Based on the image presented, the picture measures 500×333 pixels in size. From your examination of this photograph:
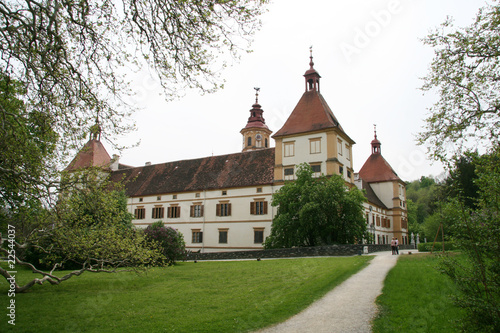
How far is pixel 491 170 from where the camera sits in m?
7.56

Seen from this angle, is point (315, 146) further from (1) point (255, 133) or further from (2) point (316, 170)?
(1) point (255, 133)

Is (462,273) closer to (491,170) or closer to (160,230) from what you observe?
(491,170)

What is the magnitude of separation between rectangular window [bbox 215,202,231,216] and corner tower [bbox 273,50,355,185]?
245 inches

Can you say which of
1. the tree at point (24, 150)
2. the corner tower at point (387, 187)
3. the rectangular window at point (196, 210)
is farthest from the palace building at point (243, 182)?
the tree at point (24, 150)

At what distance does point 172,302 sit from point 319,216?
17989 mm

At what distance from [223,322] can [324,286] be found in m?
5.11

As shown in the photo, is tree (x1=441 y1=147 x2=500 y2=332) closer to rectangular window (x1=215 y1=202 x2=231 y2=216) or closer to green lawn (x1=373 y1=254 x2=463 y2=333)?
green lawn (x1=373 y1=254 x2=463 y2=333)

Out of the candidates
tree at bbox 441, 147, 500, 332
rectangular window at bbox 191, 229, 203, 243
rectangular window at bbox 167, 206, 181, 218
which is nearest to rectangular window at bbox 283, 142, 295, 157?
rectangular window at bbox 191, 229, 203, 243

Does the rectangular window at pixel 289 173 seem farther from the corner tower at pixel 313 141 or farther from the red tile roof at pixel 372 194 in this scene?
the red tile roof at pixel 372 194

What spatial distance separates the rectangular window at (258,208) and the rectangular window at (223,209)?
2.79 metres

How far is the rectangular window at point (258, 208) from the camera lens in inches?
1451

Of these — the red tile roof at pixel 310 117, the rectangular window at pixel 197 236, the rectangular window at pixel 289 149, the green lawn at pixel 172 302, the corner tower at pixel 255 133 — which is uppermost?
the corner tower at pixel 255 133

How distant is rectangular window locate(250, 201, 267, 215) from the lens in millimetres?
36844

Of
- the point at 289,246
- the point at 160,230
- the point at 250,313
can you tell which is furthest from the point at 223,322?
the point at 289,246
